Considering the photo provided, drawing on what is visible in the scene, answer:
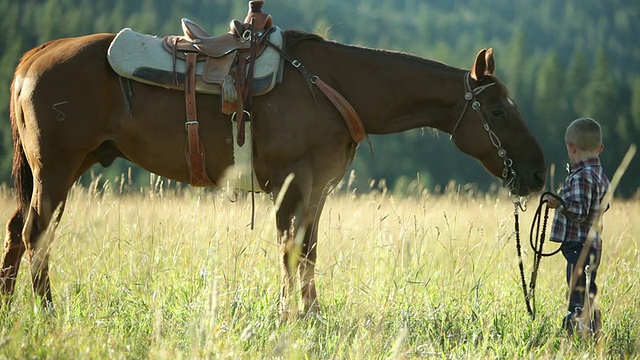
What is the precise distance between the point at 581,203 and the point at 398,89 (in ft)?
4.93

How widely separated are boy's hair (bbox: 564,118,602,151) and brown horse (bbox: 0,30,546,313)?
0.55 meters

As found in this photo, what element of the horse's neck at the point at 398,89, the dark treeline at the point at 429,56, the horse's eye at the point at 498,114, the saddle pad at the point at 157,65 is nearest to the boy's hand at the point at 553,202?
the horse's eye at the point at 498,114

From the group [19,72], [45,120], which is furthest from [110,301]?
[19,72]

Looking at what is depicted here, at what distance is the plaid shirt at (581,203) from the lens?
4.53 metres

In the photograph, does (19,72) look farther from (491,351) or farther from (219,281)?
(491,351)

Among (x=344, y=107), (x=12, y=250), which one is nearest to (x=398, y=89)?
(x=344, y=107)

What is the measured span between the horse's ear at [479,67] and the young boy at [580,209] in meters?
0.79

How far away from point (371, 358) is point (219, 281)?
1.29m

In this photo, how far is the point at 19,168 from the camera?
5180mm

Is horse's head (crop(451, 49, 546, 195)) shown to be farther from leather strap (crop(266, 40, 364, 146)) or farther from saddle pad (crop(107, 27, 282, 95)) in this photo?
saddle pad (crop(107, 27, 282, 95))

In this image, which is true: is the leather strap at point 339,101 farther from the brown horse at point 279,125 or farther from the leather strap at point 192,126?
the leather strap at point 192,126

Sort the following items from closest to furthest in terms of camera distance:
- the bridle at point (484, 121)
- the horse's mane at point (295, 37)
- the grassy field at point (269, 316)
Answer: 1. the grassy field at point (269, 316)
2. the bridle at point (484, 121)
3. the horse's mane at point (295, 37)

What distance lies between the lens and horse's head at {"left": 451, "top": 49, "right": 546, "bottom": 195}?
5125 millimetres

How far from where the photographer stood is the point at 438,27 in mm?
124875
